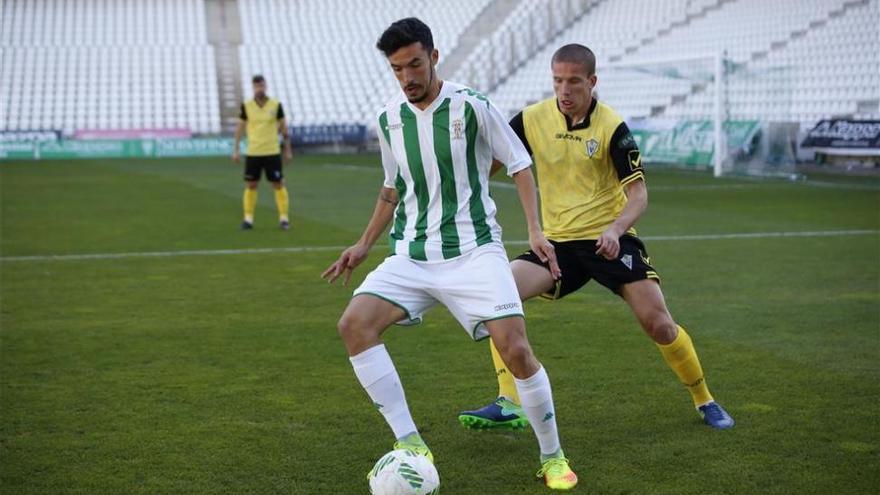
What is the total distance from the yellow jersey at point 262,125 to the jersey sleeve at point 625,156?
10512 millimetres

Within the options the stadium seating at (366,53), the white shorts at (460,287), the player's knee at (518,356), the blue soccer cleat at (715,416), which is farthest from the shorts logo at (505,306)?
the stadium seating at (366,53)

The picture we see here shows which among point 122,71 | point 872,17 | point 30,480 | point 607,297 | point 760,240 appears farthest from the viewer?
point 122,71

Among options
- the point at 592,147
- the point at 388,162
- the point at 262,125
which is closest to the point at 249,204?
the point at 262,125

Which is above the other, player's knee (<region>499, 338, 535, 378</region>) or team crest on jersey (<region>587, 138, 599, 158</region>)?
team crest on jersey (<region>587, 138, 599, 158</region>)

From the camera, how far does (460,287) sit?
470 centimetres

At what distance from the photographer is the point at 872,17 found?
96.9 ft

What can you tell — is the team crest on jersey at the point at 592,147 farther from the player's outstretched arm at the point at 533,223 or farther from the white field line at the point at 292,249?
the white field line at the point at 292,249

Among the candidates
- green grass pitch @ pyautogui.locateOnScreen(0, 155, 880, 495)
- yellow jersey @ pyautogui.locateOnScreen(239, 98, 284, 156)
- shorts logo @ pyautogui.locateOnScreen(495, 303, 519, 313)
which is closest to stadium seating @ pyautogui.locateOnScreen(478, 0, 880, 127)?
yellow jersey @ pyautogui.locateOnScreen(239, 98, 284, 156)

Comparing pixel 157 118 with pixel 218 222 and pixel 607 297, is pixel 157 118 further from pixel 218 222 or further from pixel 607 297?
pixel 607 297

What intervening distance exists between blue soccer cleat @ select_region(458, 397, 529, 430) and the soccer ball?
1005mm

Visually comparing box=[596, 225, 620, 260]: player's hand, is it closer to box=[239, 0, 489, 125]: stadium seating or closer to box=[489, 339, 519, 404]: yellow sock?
box=[489, 339, 519, 404]: yellow sock

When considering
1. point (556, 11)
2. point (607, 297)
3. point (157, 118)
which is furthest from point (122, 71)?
point (607, 297)

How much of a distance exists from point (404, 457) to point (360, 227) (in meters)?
11.1

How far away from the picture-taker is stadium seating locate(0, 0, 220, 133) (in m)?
43.3
